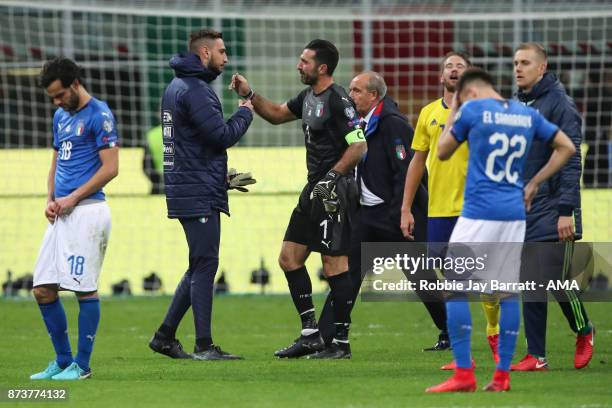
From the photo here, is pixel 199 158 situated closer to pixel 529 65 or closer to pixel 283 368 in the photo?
pixel 283 368

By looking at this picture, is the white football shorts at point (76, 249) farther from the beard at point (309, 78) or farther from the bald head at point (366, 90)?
the bald head at point (366, 90)

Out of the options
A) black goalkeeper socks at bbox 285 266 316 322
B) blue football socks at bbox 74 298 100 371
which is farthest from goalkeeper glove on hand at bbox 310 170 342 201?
blue football socks at bbox 74 298 100 371

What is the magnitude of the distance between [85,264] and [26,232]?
8.75 meters

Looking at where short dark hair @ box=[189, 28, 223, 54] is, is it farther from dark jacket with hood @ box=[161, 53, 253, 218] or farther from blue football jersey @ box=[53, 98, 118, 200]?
blue football jersey @ box=[53, 98, 118, 200]

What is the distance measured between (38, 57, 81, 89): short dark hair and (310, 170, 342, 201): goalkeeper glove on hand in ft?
6.62

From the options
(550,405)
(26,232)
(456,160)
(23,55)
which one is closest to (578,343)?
(456,160)

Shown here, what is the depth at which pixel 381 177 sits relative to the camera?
34.6ft

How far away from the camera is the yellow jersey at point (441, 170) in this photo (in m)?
8.88

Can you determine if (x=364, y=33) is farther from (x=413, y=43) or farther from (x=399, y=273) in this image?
(x=399, y=273)

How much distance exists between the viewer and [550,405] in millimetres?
6930

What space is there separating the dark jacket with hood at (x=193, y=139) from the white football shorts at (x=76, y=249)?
110 centimetres

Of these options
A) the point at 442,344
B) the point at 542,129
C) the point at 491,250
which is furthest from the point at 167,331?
the point at 542,129

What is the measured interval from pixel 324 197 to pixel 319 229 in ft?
1.18

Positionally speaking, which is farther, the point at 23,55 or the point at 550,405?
the point at 23,55
